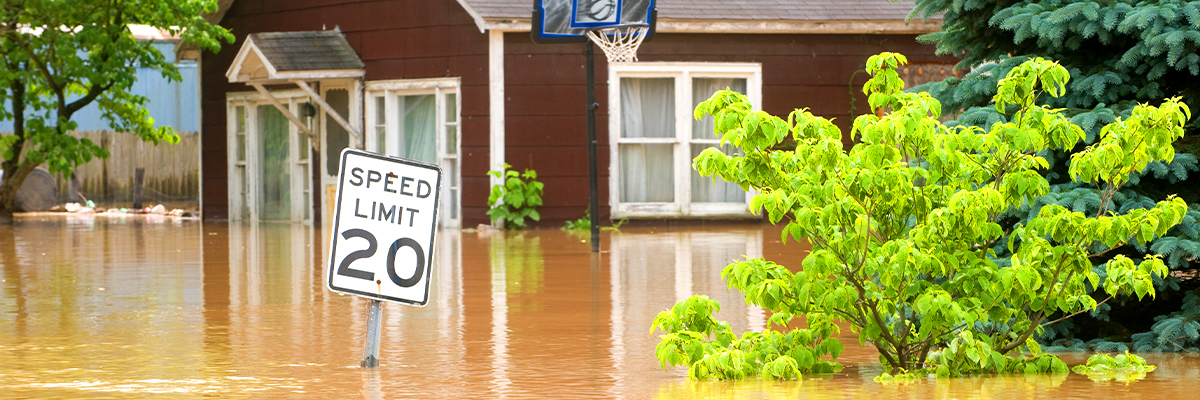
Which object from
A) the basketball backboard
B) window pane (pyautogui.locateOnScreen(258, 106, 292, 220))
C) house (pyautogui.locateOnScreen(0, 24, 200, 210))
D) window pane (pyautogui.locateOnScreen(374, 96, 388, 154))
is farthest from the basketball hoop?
house (pyautogui.locateOnScreen(0, 24, 200, 210))

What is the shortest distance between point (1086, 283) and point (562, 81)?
12935mm

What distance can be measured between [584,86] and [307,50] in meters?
4.12

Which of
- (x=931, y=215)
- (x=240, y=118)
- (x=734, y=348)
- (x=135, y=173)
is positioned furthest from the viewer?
(x=135, y=173)

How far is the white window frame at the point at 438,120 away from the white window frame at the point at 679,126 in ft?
6.80

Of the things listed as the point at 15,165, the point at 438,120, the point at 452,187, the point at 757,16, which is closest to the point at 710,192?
the point at 757,16

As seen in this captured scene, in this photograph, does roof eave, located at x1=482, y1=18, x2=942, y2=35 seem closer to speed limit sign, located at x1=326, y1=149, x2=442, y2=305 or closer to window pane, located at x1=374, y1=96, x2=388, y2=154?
window pane, located at x1=374, y1=96, x2=388, y2=154

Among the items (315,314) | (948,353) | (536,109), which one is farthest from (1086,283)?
(536,109)

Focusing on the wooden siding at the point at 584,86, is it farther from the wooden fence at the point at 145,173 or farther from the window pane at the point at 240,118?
the wooden fence at the point at 145,173

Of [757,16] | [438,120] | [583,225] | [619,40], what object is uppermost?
[757,16]

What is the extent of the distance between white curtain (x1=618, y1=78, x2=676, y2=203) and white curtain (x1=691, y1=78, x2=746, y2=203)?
336 mm

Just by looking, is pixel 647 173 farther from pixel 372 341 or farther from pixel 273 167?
pixel 372 341

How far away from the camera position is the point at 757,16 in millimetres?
19828

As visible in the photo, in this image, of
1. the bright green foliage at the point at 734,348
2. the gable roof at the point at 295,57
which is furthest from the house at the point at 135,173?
the bright green foliage at the point at 734,348

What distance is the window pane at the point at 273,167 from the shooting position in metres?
22.9
